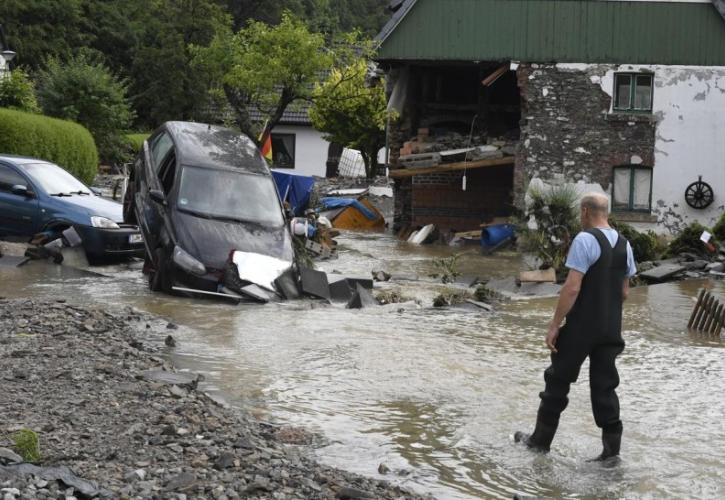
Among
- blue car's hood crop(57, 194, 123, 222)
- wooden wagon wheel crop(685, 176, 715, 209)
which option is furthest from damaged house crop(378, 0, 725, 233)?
blue car's hood crop(57, 194, 123, 222)

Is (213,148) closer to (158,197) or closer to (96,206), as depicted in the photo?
(158,197)

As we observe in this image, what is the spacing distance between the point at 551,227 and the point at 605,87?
8693 mm

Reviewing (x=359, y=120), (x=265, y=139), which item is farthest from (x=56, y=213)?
(x=359, y=120)

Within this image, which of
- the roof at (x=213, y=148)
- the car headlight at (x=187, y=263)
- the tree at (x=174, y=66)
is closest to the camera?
the car headlight at (x=187, y=263)

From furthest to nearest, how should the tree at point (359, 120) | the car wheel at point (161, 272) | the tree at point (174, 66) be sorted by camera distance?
the tree at point (174, 66) < the tree at point (359, 120) < the car wheel at point (161, 272)

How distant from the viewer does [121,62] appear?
2244 inches

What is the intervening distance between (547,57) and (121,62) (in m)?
34.3

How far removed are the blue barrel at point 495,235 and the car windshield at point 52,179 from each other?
36.9 ft

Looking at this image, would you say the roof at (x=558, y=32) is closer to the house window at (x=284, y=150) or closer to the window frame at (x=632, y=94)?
the window frame at (x=632, y=94)

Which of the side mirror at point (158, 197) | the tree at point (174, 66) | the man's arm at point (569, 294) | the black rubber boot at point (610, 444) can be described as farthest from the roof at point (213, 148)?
the tree at point (174, 66)

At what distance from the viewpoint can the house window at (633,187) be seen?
2777 centimetres

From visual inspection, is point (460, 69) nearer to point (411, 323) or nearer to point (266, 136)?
point (266, 136)

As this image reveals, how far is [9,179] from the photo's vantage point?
16953mm

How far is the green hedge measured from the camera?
22.5m
